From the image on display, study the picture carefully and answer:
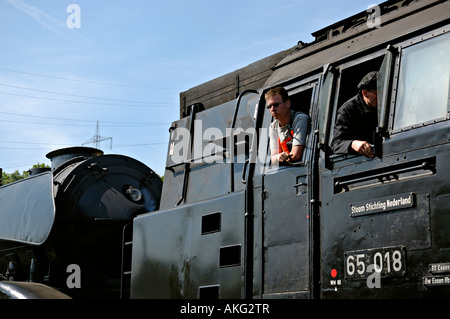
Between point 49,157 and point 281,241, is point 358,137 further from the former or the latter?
point 49,157

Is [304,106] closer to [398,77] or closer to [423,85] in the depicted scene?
[398,77]

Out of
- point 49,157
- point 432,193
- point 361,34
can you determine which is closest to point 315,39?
point 361,34

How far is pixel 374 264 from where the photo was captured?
4699 millimetres

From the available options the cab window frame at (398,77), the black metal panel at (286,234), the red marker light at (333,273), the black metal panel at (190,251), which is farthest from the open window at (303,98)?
the red marker light at (333,273)

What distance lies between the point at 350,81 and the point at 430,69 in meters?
0.92

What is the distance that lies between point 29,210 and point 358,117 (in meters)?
5.43

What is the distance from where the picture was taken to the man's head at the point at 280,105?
229 inches

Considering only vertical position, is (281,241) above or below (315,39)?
below

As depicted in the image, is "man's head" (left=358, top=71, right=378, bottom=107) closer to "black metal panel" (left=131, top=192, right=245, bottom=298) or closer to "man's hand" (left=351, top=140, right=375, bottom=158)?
"man's hand" (left=351, top=140, right=375, bottom=158)

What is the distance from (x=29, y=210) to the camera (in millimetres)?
9000

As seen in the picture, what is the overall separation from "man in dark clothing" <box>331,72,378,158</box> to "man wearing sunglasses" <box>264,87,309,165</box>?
17.4 inches

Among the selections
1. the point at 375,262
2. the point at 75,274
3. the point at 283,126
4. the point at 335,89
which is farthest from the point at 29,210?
the point at 375,262

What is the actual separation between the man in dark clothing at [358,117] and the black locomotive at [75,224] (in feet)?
14.4

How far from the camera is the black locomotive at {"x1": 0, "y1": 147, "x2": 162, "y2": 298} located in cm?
865
